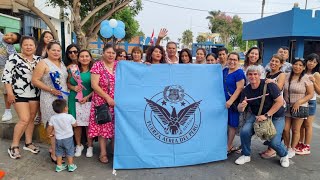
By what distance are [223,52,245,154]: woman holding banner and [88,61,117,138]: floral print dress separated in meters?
1.62

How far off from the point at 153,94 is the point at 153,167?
98 centimetres

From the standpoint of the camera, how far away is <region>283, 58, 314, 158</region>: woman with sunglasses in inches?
181

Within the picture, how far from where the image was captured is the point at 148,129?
4.26 metres

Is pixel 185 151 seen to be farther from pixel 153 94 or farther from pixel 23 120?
pixel 23 120

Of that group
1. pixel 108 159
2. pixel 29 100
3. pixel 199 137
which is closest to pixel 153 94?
pixel 199 137

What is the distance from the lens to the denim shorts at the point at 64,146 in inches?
155

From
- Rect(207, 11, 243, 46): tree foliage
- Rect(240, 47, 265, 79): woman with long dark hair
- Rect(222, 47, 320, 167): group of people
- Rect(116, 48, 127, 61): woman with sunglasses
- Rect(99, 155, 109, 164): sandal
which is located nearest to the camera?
Rect(222, 47, 320, 167): group of people

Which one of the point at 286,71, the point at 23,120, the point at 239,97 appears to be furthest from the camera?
the point at 286,71

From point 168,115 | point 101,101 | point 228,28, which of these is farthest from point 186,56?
point 228,28

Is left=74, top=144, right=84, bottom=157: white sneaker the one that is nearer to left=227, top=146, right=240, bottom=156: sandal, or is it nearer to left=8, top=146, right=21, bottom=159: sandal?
left=8, top=146, right=21, bottom=159: sandal

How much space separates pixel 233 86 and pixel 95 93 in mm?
1937

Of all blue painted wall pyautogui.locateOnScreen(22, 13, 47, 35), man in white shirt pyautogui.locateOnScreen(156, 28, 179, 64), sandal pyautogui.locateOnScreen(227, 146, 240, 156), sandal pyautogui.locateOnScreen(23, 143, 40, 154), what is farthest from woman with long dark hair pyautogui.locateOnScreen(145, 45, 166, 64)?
blue painted wall pyautogui.locateOnScreen(22, 13, 47, 35)

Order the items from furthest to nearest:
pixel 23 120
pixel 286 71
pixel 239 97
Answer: pixel 286 71 < pixel 239 97 < pixel 23 120

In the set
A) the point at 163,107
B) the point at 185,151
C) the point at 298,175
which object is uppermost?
the point at 163,107
